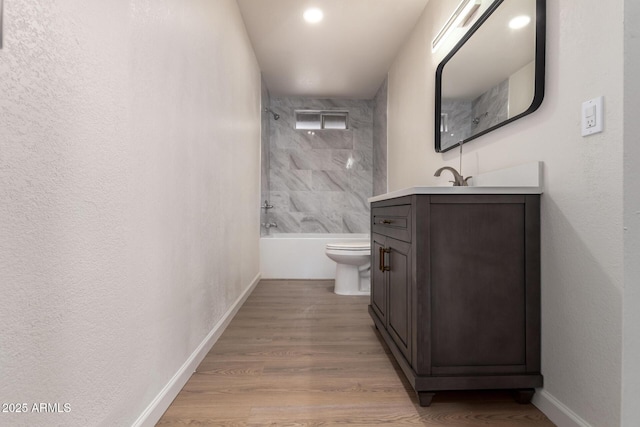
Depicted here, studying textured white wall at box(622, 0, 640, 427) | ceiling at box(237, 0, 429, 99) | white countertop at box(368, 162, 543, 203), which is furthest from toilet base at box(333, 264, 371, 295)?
textured white wall at box(622, 0, 640, 427)

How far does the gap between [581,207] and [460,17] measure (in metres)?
1.41

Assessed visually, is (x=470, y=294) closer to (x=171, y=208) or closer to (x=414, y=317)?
(x=414, y=317)

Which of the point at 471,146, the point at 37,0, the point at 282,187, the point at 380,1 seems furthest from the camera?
the point at 282,187

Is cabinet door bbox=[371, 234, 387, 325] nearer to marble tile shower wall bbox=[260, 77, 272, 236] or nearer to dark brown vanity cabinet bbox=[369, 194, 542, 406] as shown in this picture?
dark brown vanity cabinet bbox=[369, 194, 542, 406]

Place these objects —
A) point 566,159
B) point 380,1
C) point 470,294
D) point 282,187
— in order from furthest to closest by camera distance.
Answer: point 282,187 < point 380,1 < point 470,294 < point 566,159

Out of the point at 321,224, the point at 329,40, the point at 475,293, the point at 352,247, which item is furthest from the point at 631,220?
the point at 321,224

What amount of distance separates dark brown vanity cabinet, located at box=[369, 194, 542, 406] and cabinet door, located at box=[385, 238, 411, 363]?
0.28ft

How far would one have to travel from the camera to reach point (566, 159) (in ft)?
3.91

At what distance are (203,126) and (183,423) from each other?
1326mm

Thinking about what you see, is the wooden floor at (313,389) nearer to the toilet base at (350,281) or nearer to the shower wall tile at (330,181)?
the toilet base at (350,281)

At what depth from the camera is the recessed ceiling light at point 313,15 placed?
104 inches

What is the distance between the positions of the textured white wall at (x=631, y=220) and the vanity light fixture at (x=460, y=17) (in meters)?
1.68

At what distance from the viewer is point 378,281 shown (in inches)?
81.5

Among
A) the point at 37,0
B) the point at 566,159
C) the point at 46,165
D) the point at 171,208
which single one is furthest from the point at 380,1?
the point at 46,165
